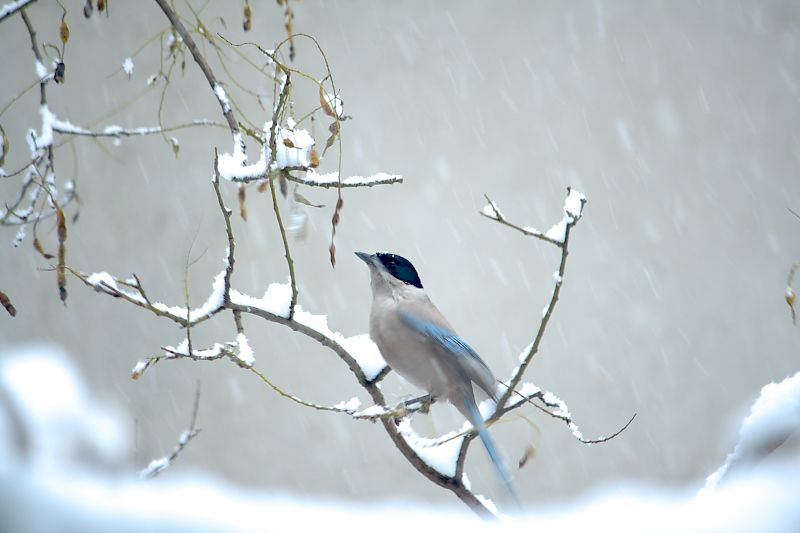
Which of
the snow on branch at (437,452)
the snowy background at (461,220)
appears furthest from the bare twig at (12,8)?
the snowy background at (461,220)

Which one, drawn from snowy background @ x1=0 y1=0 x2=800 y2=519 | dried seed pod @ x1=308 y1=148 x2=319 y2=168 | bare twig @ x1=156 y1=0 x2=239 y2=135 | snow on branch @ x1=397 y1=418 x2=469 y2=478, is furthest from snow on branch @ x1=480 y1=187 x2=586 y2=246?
snowy background @ x1=0 y1=0 x2=800 y2=519

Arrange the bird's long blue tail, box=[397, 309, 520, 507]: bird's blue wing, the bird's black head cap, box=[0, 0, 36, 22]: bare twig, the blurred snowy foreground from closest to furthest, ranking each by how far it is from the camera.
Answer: the blurred snowy foreground → box=[0, 0, 36, 22]: bare twig → the bird's long blue tail → box=[397, 309, 520, 507]: bird's blue wing → the bird's black head cap

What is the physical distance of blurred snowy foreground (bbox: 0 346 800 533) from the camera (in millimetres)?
243

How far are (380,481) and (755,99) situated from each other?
3.05m

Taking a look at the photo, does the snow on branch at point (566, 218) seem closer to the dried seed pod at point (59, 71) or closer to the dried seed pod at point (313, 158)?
the dried seed pod at point (313, 158)

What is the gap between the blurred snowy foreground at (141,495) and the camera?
0.80 ft

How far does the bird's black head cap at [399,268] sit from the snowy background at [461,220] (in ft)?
5.01

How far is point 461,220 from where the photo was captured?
3.37m

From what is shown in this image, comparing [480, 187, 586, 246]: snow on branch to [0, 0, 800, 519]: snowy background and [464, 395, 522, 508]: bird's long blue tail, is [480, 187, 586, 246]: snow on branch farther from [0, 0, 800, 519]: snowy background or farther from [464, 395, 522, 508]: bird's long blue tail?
[0, 0, 800, 519]: snowy background

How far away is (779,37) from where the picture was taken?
307cm

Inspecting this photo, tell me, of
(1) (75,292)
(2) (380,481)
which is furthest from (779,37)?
(1) (75,292)

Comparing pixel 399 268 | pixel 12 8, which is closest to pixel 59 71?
pixel 12 8

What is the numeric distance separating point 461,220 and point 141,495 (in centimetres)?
317

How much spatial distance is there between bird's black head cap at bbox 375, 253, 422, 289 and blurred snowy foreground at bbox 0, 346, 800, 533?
1399 millimetres
